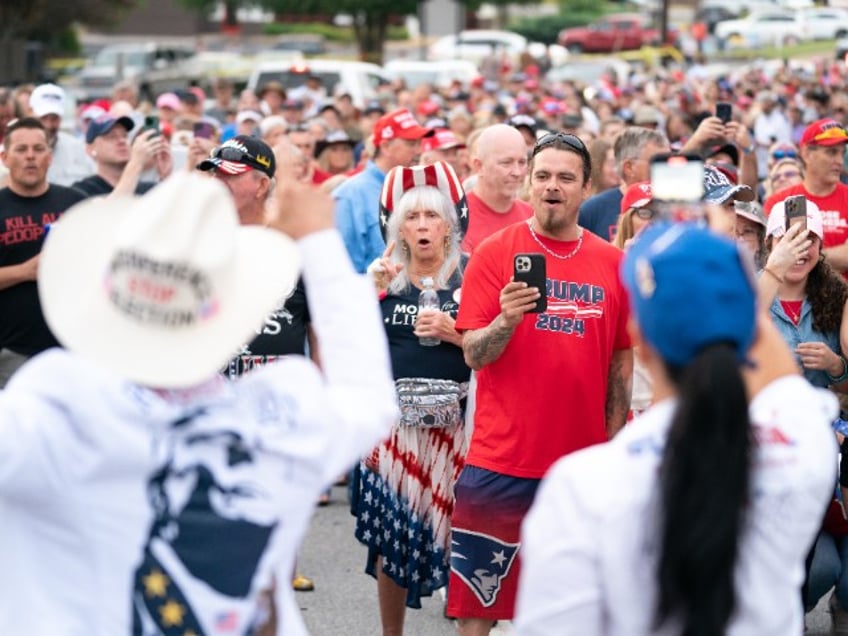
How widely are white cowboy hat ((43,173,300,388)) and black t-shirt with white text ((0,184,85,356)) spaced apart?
5242 mm

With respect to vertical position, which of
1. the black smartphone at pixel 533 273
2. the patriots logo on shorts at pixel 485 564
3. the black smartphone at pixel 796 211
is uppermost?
the black smartphone at pixel 796 211

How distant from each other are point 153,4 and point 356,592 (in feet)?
240

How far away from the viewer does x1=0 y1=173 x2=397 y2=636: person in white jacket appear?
112 inches

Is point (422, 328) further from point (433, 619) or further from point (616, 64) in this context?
point (616, 64)

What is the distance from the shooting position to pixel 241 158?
6785 mm

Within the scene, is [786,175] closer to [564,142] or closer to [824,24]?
[564,142]

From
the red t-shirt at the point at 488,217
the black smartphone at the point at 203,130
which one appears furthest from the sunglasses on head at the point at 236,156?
the black smartphone at the point at 203,130

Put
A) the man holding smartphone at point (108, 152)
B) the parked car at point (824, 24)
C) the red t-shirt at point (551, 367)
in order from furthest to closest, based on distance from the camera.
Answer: the parked car at point (824, 24) < the man holding smartphone at point (108, 152) < the red t-shirt at point (551, 367)

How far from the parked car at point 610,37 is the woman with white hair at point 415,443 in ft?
187

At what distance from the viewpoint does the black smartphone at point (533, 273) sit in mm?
5820

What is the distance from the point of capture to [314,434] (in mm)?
3049

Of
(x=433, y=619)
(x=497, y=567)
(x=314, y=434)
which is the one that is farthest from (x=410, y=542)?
(x=314, y=434)

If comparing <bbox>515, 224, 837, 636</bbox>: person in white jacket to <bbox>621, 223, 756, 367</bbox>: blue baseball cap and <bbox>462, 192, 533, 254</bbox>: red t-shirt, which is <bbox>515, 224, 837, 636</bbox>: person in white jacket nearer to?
<bbox>621, 223, 756, 367</bbox>: blue baseball cap

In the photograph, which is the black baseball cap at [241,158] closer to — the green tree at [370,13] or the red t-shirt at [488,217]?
the red t-shirt at [488,217]
